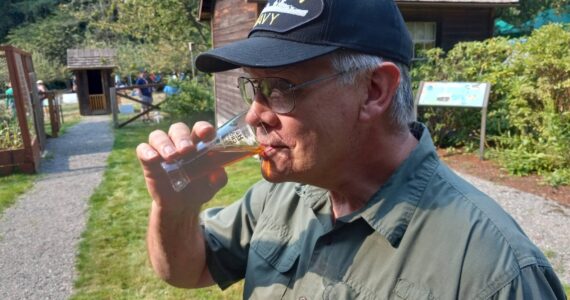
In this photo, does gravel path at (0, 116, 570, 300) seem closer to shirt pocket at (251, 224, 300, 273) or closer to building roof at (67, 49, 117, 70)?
shirt pocket at (251, 224, 300, 273)

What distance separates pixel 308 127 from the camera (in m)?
1.47

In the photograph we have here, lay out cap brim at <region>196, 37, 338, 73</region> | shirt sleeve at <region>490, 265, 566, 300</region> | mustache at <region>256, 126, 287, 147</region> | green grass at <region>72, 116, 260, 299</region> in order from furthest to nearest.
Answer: green grass at <region>72, 116, 260, 299</region> < mustache at <region>256, 126, 287, 147</region> < cap brim at <region>196, 37, 338, 73</region> < shirt sleeve at <region>490, 265, 566, 300</region>

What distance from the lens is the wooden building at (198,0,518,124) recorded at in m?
10.8

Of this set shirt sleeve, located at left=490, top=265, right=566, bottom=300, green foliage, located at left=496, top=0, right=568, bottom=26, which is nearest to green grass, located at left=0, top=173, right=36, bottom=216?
shirt sleeve, located at left=490, top=265, right=566, bottom=300

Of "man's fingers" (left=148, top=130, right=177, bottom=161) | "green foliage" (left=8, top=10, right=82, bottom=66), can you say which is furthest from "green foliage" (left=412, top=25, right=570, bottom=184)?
"green foliage" (left=8, top=10, right=82, bottom=66)

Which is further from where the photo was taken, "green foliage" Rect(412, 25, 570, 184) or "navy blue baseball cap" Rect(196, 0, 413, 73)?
"green foliage" Rect(412, 25, 570, 184)

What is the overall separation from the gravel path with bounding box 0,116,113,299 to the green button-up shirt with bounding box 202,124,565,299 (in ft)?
11.5

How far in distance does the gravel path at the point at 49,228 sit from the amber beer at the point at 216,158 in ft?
11.9

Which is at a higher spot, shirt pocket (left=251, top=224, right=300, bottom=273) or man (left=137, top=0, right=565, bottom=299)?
man (left=137, top=0, right=565, bottom=299)

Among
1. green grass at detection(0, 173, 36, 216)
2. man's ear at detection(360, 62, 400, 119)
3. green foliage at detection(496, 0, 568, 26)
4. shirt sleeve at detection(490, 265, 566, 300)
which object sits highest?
green foliage at detection(496, 0, 568, 26)

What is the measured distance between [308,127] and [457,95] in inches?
299

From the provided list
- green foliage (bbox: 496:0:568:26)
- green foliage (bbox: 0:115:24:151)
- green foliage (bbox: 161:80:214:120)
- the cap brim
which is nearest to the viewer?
the cap brim

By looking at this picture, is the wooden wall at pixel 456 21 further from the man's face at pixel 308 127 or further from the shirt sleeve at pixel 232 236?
the man's face at pixel 308 127

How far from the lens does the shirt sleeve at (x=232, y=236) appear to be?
6.60ft
